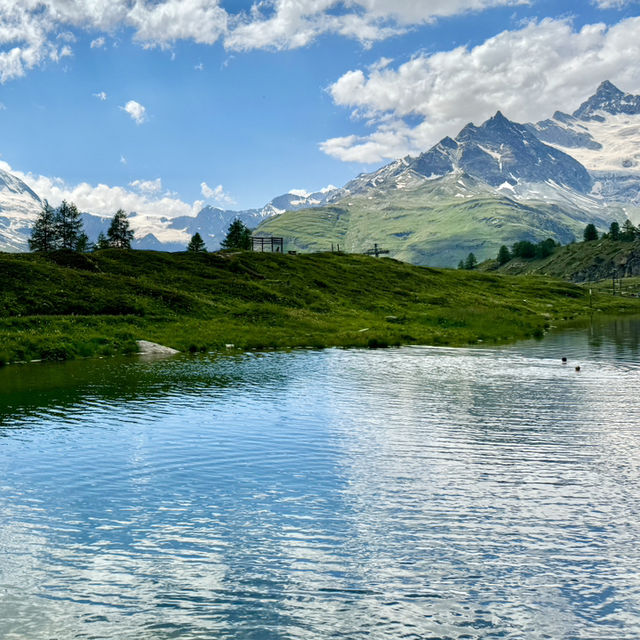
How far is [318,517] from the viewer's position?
16125 millimetres

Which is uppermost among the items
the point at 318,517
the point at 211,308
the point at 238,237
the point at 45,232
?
the point at 45,232

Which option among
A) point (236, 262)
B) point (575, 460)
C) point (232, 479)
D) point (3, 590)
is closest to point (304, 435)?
point (232, 479)

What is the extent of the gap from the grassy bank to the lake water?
26.1 metres

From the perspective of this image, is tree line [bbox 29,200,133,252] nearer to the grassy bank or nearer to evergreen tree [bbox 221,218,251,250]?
evergreen tree [bbox 221,218,251,250]

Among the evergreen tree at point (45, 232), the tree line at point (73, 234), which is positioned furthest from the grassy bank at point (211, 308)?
the evergreen tree at point (45, 232)

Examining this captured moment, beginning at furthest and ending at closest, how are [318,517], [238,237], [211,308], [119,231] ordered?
[119,231] < [238,237] < [211,308] < [318,517]

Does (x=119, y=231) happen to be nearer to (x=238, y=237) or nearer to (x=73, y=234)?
(x=73, y=234)

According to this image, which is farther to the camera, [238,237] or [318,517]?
[238,237]

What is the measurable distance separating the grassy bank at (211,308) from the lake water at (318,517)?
26.1m

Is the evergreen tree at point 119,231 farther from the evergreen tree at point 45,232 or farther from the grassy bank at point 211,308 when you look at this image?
the grassy bank at point 211,308

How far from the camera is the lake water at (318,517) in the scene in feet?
37.7

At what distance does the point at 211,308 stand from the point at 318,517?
6253cm

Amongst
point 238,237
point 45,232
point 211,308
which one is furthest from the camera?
point 45,232

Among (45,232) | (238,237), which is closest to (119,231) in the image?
(45,232)
